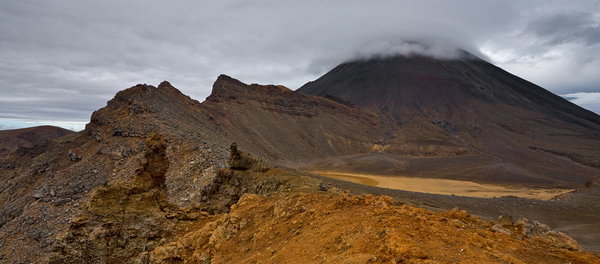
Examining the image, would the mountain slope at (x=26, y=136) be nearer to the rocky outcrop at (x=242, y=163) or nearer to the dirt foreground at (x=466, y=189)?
the dirt foreground at (x=466, y=189)

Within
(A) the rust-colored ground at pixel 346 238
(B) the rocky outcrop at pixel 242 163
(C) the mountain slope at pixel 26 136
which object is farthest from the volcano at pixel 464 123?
(C) the mountain slope at pixel 26 136

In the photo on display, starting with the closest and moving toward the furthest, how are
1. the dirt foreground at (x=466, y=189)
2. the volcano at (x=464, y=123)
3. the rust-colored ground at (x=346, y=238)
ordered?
the rust-colored ground at (x=346, y=238) → the dirt foreground at (x=466, y=189) → the volcano at (x=464, y=123)

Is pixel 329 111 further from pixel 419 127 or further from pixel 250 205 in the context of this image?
pixel 250 205

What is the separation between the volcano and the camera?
6231cm

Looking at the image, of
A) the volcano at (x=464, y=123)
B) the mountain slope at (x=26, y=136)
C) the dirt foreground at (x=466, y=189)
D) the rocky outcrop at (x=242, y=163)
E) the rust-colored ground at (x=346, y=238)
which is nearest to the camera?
the rust-colored ground at (x=346, y=238)

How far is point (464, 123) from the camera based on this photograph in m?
94.9

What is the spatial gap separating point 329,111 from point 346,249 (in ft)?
278

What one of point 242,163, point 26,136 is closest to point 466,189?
point 242,163

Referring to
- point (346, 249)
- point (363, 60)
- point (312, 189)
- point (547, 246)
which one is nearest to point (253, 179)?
point (312, 189)

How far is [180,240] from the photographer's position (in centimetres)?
690

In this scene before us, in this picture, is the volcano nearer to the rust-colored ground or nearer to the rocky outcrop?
the rocky outcrop

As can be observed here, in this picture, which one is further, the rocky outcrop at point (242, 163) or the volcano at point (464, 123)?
the volcano at point (464, 123)

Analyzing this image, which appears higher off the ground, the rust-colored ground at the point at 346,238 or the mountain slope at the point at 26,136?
the mountain slope at the point at 26,136

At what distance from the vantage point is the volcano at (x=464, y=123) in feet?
204
